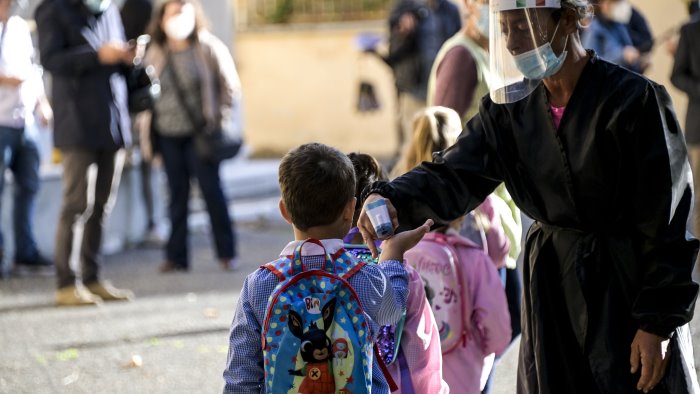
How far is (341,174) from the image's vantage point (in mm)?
3473

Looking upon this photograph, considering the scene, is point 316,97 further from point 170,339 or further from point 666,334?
point 666,334

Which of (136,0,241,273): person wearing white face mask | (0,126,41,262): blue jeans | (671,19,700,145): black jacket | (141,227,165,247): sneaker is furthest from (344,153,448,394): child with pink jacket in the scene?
(141,227,165,247): sneaker

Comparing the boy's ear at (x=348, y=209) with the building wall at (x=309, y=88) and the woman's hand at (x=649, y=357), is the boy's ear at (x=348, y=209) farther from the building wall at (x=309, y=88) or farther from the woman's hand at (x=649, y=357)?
the building wall at (x=309, y=88)

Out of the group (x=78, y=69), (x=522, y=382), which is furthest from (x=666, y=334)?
(x=78, y=69)

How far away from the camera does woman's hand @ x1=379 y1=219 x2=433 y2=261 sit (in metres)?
3.47

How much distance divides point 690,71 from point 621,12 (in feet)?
7.97

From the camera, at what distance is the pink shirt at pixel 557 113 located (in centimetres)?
347

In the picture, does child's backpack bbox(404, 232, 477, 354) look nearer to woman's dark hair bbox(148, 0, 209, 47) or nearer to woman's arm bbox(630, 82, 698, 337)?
woman's arm bbox(630, 82, 698, 337)

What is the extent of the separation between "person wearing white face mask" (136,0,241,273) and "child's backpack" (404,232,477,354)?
5.02 meters

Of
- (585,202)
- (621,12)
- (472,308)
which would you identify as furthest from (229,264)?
(585,202)

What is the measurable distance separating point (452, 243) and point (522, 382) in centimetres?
104

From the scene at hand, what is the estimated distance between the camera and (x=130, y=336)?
24.7 ft

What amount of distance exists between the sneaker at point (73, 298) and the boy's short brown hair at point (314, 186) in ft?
16.9

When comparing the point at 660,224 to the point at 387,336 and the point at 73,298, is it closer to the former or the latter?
the point at 387,336
